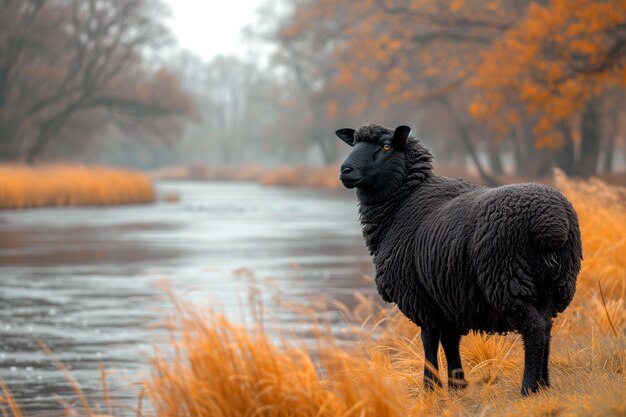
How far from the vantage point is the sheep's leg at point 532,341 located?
5379mm

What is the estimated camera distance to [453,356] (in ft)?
20.2

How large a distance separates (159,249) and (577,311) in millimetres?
13000

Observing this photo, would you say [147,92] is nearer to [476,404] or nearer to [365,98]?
[365,98]

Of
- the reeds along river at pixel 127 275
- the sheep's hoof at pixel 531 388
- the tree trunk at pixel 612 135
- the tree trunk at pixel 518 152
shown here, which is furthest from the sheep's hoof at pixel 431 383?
the tree trunk at pixel 518 152

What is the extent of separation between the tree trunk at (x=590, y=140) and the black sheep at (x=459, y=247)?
2386cm

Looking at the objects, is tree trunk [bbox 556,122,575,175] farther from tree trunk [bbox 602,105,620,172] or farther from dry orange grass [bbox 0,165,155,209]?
dry orange grass [bbox 0,165,155,209]

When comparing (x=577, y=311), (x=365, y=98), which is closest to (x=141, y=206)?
(x=365, y=98)

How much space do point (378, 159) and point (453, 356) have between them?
1234mm

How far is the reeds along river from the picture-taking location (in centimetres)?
865

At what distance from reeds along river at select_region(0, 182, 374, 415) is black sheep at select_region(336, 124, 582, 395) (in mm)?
802

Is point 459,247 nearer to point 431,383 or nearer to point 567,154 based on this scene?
point 431,383

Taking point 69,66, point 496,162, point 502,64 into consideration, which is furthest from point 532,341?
point 69,66

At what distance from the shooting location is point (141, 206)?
3847 centimetres

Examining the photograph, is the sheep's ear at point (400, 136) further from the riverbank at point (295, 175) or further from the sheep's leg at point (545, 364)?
the riverbank at point (295, 175)
